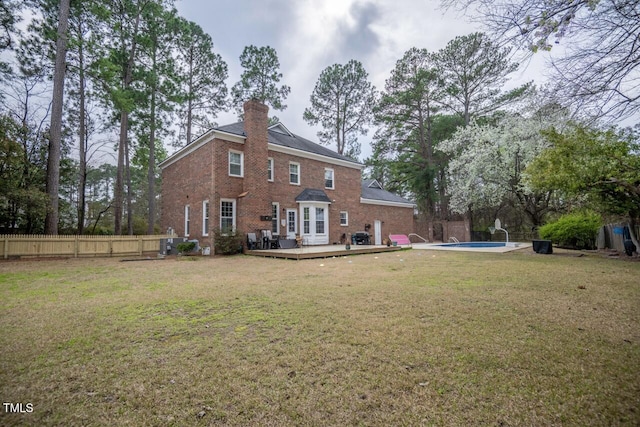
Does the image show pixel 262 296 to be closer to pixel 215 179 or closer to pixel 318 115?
pixel 215 179

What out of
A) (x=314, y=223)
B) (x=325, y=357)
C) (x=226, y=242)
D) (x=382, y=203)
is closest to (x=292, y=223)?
(x=314, y=223)

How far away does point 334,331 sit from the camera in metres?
3.21

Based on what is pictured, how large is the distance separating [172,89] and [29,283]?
15893 mm

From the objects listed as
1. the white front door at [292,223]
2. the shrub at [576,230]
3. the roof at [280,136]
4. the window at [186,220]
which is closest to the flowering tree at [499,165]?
the shrub at [576,230]

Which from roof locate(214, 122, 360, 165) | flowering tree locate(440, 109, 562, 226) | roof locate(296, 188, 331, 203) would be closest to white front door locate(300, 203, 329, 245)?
roof locate(296, 188, 331, 203)

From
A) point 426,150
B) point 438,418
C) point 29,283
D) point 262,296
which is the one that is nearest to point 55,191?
point 29,283

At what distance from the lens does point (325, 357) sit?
257 cm

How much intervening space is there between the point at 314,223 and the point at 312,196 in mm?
1667

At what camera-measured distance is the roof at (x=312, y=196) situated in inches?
647

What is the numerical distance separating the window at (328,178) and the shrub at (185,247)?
9.02 metres

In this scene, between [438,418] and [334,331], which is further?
[334,331]

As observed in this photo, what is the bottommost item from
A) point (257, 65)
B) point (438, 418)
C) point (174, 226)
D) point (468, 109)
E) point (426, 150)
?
point (438, 418)

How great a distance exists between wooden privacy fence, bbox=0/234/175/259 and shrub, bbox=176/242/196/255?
7.34 ft

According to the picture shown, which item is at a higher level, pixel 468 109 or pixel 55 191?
pixel 468 109
